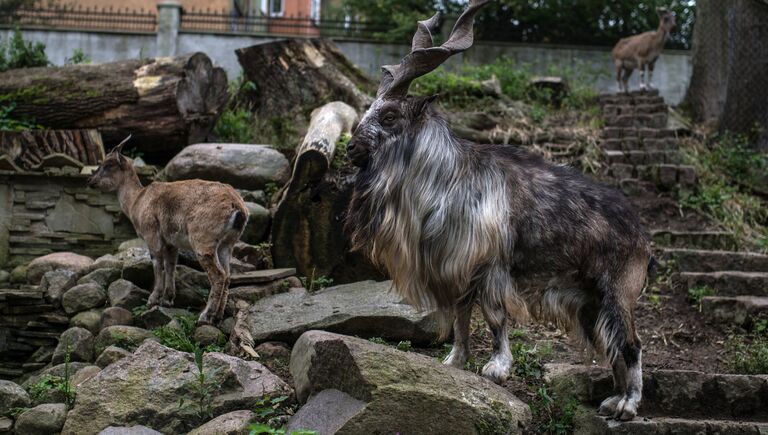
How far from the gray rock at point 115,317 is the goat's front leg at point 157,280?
7.9 inches

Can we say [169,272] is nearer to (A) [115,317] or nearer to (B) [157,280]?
(B) [157,280]

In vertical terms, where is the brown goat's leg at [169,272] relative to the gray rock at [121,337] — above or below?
above

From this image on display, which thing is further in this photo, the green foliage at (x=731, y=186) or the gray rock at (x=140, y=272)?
the green foliage at (x=731, y=186)

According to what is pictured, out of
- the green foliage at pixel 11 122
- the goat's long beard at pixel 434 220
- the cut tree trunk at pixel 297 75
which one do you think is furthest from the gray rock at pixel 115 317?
the cut tree trunk at pixel 297 75

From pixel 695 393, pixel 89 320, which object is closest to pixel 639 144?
pixel 695 393

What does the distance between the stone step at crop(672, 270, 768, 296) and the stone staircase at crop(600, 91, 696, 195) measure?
7.97ft

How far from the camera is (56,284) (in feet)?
24.9

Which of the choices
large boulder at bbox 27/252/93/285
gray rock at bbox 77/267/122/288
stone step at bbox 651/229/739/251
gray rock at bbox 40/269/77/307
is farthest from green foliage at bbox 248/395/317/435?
stone step at bbox 651/229/739/251

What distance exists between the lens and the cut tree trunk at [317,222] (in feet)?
24.6

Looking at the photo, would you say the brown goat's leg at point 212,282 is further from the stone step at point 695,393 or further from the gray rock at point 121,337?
the stone step at point 695,393

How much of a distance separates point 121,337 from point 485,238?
3166 millimetres

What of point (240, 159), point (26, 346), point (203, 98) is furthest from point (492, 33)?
point (26, 346)

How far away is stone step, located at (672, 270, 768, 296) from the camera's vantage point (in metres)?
8.06

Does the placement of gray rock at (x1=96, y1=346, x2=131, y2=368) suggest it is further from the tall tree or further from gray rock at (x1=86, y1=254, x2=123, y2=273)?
the tall tree
